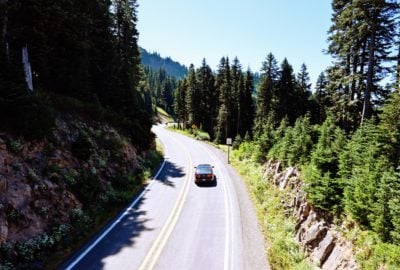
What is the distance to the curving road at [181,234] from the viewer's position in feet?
41.8

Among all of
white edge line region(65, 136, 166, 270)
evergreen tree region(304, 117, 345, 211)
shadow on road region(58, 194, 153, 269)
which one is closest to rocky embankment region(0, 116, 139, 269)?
white edge line region(65, 136, 166, 270)

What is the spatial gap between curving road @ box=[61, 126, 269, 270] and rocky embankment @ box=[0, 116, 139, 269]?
56.7 inches

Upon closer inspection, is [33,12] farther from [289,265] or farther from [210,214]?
[289,265]

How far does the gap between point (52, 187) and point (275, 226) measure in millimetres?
11569

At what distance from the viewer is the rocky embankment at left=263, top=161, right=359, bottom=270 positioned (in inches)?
440

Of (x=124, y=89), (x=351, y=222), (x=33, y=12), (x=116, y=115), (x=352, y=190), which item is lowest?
(x=351, y=222)

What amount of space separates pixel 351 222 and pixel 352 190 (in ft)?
4.04

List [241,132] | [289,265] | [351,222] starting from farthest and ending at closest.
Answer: [241,132], [289,265], [351,222]

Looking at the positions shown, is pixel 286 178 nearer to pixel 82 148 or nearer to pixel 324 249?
pixel 324 249

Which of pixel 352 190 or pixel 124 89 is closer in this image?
pixel 352 190

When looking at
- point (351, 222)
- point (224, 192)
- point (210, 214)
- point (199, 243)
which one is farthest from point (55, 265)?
point (224, 192)

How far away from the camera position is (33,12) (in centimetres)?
2000

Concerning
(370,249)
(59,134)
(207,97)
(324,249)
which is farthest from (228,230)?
(207,97)

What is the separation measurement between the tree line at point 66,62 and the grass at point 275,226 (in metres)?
12.8
